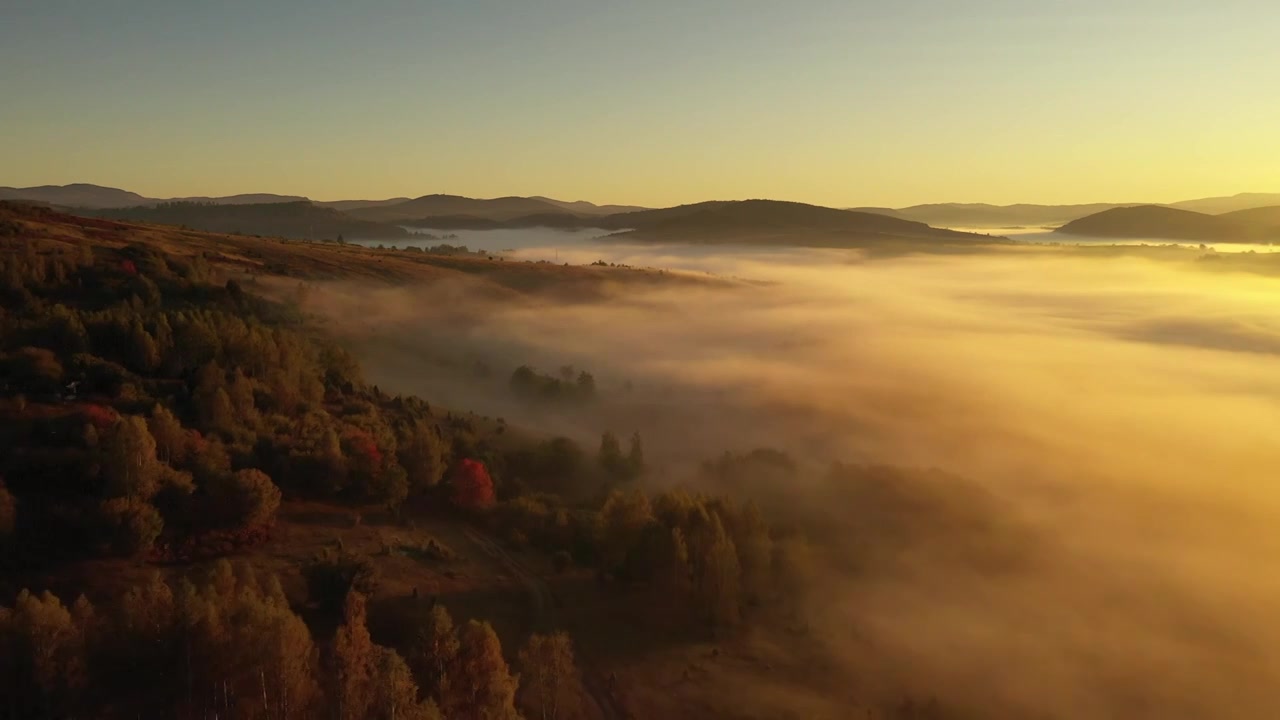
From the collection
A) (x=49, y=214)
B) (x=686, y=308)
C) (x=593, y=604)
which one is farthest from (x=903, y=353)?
(x=49, y=214)

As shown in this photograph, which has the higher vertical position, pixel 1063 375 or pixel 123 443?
pixel 123 443

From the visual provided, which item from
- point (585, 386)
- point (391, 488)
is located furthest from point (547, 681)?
point (585, 386)

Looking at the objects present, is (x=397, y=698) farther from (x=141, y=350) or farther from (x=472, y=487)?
(x=141, y=350)

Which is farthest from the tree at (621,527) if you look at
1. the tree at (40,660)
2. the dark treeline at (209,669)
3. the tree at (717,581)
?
the tree at (40,660)

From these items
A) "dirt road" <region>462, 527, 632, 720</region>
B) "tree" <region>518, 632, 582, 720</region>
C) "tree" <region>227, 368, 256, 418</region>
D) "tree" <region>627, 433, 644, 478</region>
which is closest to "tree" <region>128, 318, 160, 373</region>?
"tree" <region>227, 368, 256, 418</region>

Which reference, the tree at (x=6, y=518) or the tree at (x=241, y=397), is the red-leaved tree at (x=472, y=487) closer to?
the tree at (x=241, y=397)

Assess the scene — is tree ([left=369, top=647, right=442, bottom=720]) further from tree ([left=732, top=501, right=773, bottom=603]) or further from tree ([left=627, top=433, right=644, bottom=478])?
tree ([left=627, top=433, right=644, bottom=478])

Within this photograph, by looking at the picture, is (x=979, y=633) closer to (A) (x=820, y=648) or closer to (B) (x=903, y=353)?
(A) (x=820, y=648)
